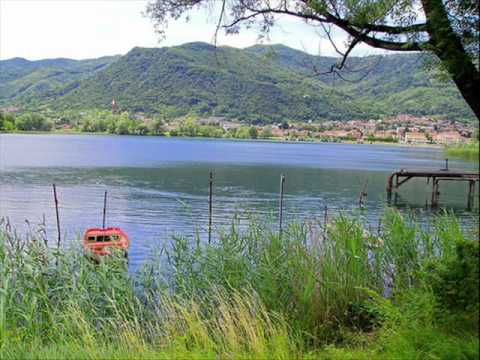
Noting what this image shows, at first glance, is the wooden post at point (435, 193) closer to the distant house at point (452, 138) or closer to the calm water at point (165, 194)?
the calm water at point (165, 194)

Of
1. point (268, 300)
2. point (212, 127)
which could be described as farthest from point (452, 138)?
point (212, 127)

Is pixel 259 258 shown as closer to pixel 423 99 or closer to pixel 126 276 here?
pixel 126 276

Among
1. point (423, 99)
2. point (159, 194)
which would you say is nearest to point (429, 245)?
point (159, 194)

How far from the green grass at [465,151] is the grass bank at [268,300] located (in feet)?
2.57

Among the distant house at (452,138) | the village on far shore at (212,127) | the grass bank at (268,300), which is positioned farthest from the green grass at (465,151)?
the village on far shore at (212,127)

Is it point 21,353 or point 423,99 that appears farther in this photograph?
point 423,99

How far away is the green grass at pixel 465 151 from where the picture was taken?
12.3 feet

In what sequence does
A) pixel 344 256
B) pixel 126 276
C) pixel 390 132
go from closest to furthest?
pixel 344 256 → pixel 126 276 → pixel 390 132

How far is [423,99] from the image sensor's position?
78.1m

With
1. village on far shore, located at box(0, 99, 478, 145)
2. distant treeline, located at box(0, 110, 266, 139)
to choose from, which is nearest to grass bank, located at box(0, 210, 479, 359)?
village on far shore, located at box(0, 99, 478, 145)

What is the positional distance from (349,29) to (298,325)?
403 cm

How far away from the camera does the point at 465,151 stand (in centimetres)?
389

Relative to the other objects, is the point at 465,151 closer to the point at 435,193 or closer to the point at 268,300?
the point at 268,300

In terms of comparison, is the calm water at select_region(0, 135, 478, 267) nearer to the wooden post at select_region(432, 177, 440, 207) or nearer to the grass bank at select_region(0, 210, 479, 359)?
the wooden post at select_region(432, 177, 440, 207)
